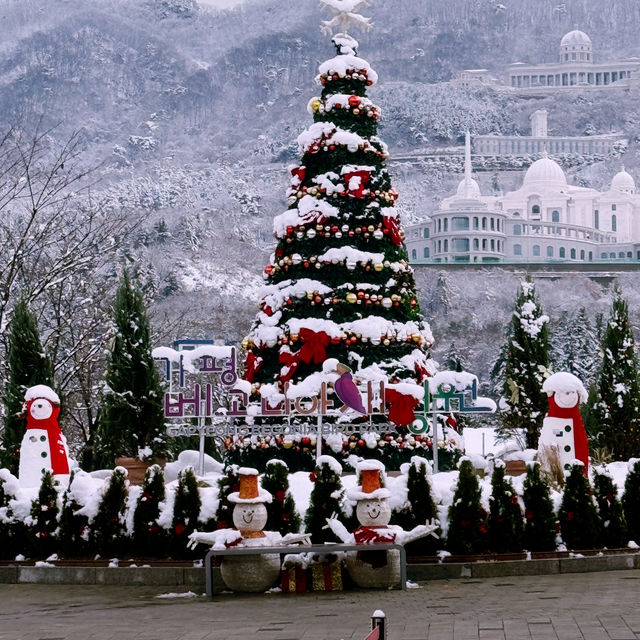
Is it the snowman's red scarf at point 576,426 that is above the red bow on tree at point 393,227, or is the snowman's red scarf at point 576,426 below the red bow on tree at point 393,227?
below

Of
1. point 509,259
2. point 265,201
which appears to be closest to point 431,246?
point 509,259

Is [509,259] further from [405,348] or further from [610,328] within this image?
[405,348]

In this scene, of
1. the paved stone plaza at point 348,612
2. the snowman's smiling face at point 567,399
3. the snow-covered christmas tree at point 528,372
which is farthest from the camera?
the snow-covered christmas tree at point 528,372

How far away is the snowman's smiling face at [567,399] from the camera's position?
18.1 metres

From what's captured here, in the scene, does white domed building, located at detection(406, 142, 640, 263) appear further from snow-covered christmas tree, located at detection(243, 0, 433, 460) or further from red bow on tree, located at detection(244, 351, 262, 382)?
red bow on tree, located at detection(244, 351, 262, 382)

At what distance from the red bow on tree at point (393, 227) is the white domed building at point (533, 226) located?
11865cm

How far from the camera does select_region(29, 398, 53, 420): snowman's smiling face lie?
18094 millimetres

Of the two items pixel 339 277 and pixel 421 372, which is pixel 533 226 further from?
pixel 421 372

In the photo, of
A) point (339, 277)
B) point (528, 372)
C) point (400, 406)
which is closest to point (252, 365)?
point (339, 277)

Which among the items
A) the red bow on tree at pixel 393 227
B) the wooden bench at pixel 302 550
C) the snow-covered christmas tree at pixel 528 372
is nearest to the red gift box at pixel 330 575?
the wooden bench at pixel 302 550

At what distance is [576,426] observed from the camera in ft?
59.1

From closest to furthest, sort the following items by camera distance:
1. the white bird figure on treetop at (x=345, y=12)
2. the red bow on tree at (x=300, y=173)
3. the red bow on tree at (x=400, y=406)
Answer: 1. the red bow on tree at (x=400, y=406)
2. the red bow on tree at (x=300, y=173)
3. the white bird figure on treetop at (x=345, y=12)

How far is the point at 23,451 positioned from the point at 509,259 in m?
130

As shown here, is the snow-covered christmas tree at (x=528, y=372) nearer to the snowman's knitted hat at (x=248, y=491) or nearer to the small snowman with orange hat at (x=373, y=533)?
the small snowman with orange hat at (x=373, y=533)
